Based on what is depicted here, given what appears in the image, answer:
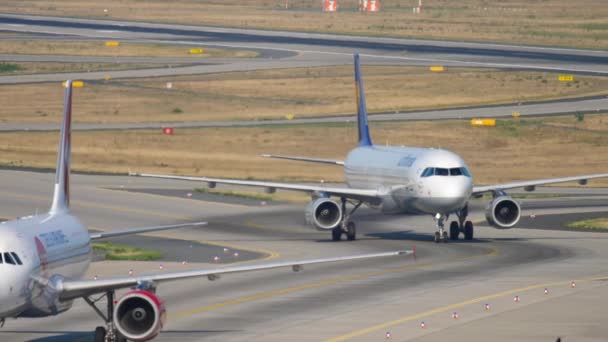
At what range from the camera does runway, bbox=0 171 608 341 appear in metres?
39.0

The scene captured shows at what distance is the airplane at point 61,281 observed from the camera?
32.2m

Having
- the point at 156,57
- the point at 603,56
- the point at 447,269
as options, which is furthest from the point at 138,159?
the point at 603,56

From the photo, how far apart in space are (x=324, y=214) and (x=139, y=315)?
30903mm

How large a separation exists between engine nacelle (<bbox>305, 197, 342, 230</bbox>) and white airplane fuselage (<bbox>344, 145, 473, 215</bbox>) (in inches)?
113

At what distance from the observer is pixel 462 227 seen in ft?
211

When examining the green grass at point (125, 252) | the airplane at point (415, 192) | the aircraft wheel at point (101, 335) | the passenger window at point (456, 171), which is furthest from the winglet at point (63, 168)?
the passenger window at point (456, 171)

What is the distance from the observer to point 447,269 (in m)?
53.3

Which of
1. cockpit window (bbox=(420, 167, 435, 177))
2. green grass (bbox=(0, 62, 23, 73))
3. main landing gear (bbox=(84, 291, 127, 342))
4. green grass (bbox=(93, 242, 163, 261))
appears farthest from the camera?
green grass (bbox=(0, 62, 23, 73))

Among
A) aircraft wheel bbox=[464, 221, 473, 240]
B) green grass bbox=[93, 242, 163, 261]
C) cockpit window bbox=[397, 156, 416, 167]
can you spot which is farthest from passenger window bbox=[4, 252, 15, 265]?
aircraft wheel bbox=[464, 221, 473, 240]

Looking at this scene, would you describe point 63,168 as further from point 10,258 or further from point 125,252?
point 125,252

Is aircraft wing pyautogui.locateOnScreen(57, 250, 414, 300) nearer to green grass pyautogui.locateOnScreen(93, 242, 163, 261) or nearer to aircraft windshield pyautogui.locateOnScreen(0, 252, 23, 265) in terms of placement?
aircraft windshield pyautogui.locateOnScreen(0, 252, 23, 265)

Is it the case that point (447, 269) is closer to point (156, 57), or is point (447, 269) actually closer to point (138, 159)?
point (138, 159)

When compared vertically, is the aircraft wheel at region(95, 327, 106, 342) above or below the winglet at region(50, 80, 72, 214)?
below

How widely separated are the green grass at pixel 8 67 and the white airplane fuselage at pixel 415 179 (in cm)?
7152
